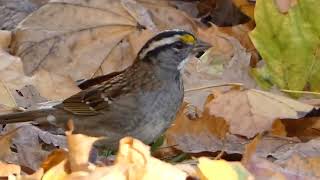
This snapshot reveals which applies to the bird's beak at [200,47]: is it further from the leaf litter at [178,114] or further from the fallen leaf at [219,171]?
the fallen leaf at [219,171]

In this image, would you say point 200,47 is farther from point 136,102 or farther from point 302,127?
point 302,127

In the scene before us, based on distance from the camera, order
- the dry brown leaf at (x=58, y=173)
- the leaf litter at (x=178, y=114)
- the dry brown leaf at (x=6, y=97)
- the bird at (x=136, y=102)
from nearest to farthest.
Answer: the dry brown leaf at (x=58, y=173)
the leaf litter at (x=178, y=114)
the bird at (x=136, y=102)
the dry brown leaf at (x=6, y=97)

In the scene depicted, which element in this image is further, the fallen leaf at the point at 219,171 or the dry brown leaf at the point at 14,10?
the dry brown leaf at the point at 14,10

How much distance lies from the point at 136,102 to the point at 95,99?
0.32 meters

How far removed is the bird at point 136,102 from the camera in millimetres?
5892

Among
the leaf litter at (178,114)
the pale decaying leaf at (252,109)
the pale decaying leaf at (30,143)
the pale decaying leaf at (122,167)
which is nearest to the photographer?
the pale decaying leaf at (122,167)

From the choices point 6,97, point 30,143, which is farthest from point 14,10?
point 30,143

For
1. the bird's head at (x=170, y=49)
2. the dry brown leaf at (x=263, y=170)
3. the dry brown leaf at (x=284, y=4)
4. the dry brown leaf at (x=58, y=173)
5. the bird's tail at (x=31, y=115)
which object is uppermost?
the dry brown leaf at (x=58, y=173)

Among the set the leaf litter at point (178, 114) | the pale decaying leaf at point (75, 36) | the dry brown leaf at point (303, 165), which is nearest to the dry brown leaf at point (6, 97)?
the leaf litter at point (178, 114)

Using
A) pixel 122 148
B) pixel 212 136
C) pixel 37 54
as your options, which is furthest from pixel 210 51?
pixel 122 148

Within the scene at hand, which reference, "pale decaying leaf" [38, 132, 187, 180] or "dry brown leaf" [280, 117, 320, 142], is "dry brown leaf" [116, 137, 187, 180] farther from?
"dry brown leaf" [280, 117, 320, 142]

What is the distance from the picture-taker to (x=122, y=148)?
3939 mm

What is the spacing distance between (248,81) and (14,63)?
1284 millimetres

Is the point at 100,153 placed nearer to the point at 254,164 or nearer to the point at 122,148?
the point at 254,164
